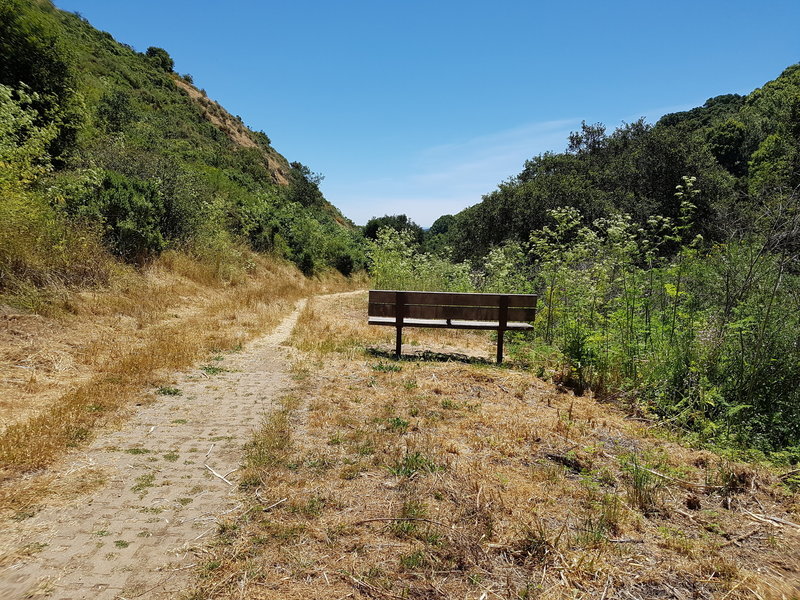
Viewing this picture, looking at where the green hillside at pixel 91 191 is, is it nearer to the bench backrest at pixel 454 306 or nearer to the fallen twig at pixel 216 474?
the fallen twig at pixel 216 474

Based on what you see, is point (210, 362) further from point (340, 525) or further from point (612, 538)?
point (612, 538)

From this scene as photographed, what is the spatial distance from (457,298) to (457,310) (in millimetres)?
213

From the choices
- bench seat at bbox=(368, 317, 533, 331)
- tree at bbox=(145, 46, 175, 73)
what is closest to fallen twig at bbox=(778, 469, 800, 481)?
bench seat at bbox=(368, 317, 533, 331)

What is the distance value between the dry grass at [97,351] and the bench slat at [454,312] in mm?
2839

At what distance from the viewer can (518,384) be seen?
19.2 feet

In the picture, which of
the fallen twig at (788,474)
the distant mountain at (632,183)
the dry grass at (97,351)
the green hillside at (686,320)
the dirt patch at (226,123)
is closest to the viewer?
the fallen twig at (788,474)

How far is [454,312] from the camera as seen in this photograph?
7.32 metres

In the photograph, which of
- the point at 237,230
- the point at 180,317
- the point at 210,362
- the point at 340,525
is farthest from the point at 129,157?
the point at 340,525

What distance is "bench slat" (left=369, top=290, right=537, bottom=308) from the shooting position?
7211 mm

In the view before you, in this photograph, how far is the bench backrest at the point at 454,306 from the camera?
7234 millimetres

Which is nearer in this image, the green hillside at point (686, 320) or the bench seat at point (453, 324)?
the green hillside at point (686, 320)

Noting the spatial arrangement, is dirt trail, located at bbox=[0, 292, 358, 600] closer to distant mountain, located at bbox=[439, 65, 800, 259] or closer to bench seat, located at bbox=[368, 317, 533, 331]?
bench seat, located at bbox=[368, 317, 533, 331]

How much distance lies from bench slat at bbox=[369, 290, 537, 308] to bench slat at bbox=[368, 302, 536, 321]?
0.23ft

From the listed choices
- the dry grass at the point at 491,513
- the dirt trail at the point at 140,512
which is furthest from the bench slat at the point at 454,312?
the dirt trail at the point at 140,512
